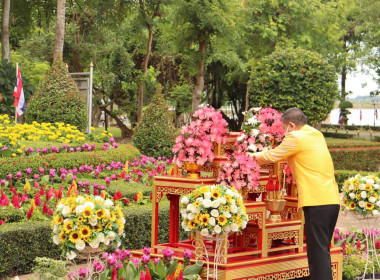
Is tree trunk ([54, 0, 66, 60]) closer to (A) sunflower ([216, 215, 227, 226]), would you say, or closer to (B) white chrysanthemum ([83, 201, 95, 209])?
(A) sunflower ([216, 215, 227, 226])

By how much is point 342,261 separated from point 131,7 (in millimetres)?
22202

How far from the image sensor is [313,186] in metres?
6.19

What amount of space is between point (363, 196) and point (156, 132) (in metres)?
8.68

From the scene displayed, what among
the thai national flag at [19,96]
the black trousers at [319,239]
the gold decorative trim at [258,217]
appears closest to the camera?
the black trousers at [319,239]

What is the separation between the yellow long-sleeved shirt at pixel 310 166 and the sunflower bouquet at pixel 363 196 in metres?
1.15

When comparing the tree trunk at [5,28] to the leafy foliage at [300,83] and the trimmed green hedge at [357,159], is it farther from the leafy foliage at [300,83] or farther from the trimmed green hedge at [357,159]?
the trimmed green hedge at [357,159]

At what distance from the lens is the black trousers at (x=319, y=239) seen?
20.1ft

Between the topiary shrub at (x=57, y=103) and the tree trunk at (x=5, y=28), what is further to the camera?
the tree trunk at (x=5, y=28)

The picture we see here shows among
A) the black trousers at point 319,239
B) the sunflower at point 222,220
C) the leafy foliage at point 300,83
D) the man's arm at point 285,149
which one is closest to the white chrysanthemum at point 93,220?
the sunflower at point 222,220

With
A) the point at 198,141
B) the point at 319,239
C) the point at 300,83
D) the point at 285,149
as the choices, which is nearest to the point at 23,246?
the point at 198,141

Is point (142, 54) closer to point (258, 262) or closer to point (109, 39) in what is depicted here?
point (109, 39)

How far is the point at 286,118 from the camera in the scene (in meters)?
6.46

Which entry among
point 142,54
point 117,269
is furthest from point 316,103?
point 117,269

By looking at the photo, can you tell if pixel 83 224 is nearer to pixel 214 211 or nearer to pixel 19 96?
pixel 214 211
